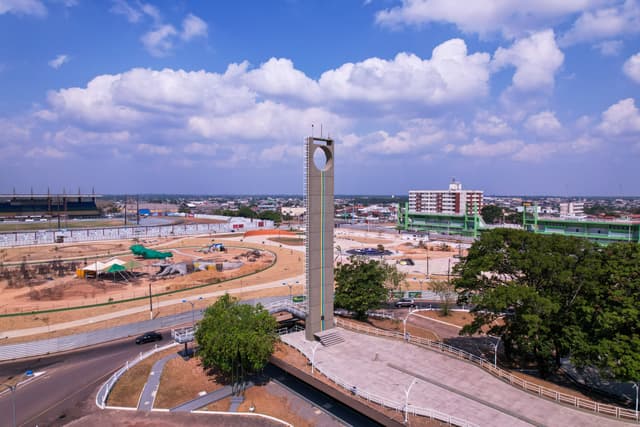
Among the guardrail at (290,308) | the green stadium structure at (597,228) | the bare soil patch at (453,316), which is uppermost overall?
the green stadium structure at (597,228)

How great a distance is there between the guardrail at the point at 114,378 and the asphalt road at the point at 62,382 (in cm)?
83

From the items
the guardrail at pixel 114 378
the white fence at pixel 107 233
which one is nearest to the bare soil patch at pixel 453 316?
the guardrail at pixel 114 378

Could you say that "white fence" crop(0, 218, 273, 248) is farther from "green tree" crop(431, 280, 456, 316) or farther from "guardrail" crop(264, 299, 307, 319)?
"green tree" crop(431, 280, 456, 316)

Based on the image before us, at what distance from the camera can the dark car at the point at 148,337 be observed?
153 ft

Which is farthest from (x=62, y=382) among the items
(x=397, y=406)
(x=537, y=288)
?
(x=537, y=288)

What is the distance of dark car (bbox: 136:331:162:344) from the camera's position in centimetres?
4667

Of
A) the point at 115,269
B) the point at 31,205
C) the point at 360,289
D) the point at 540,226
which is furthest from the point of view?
the point at 31,205

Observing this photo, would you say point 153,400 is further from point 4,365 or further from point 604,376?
point 604,376

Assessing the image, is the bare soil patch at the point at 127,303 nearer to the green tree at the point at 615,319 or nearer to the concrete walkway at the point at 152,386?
the concrete walkway at the point at 152,386

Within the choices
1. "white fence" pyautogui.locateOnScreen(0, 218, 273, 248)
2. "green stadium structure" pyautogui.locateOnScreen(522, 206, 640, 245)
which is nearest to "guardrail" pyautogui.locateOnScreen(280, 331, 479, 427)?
"green stadium structure" pyautogui.locateOnScreen(522, 206, 640, 245)

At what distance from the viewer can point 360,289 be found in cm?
4825

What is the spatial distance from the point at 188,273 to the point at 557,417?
74385mm

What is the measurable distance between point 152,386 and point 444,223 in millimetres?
144696

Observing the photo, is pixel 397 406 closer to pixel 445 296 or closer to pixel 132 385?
pixel 132 385
